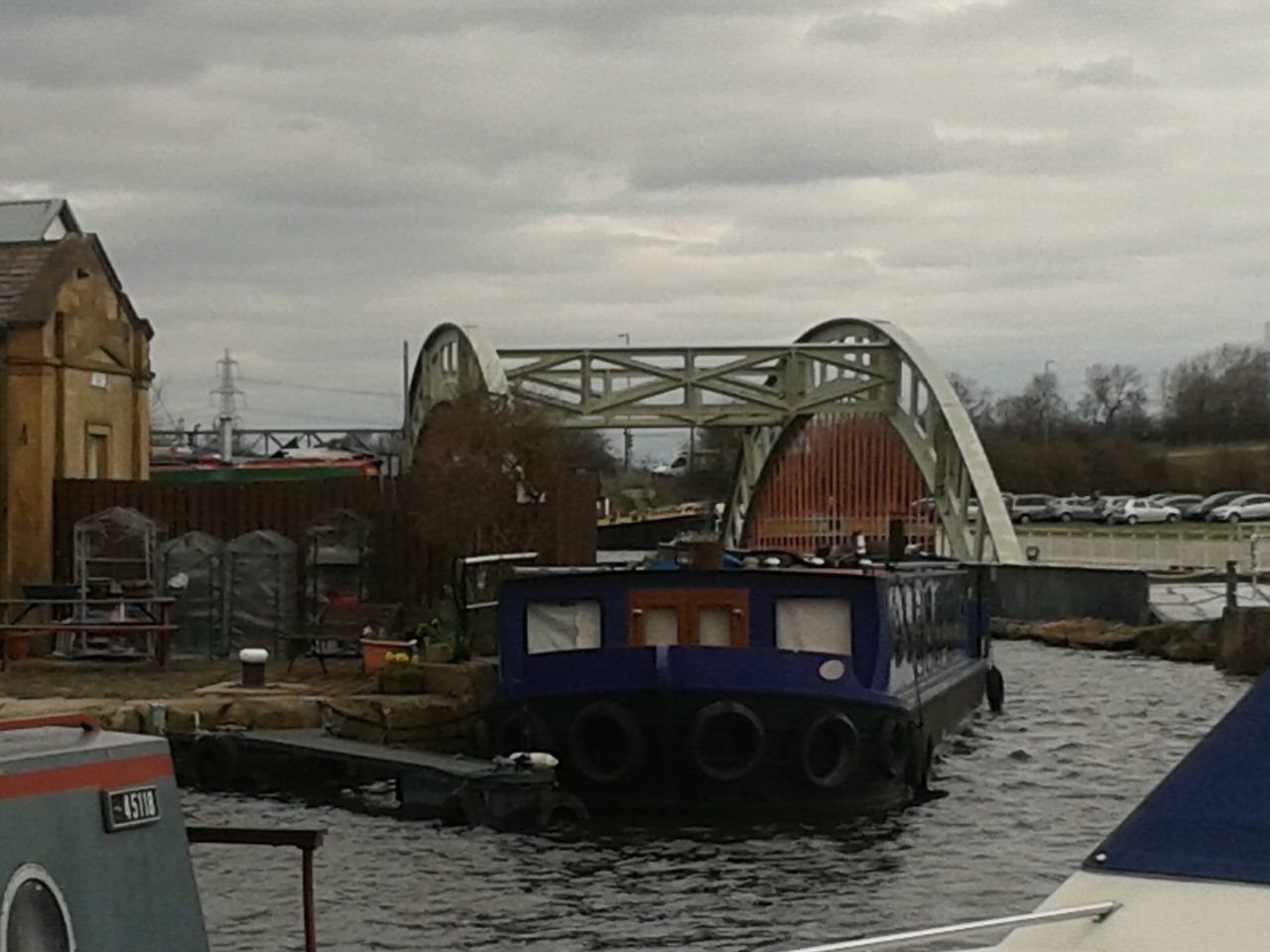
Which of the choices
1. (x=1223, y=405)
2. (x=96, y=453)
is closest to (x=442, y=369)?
(x=96, y=453)

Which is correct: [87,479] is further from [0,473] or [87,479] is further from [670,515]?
[670,515]

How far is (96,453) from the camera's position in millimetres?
37594

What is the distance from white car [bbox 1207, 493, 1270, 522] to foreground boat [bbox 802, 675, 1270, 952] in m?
84.1

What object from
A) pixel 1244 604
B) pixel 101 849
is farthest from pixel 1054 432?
pixel 101 849

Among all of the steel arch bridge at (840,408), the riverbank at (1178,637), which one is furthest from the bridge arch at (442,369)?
the riverbank at (1178,637)

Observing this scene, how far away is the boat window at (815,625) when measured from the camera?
77.7 ft

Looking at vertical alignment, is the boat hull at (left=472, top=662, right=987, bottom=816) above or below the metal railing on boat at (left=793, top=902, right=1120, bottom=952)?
below

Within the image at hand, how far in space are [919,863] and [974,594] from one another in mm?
18936

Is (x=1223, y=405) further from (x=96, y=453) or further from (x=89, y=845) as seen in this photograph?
(x=89, y=845)

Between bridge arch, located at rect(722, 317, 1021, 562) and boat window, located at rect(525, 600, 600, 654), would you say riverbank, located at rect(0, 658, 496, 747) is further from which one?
bridge arch, located at rect(722, 317, 1021, 562)

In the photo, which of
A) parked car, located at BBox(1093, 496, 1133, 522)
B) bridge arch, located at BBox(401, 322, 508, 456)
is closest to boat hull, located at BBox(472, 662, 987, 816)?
bridge arch, located at BBox(401, 322, 508, 456)

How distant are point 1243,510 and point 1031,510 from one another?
1119cm

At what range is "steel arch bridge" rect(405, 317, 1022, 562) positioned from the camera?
62.8 m

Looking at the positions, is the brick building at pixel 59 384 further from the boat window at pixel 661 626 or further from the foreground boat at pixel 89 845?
the foreground boat at pixel 89 845
